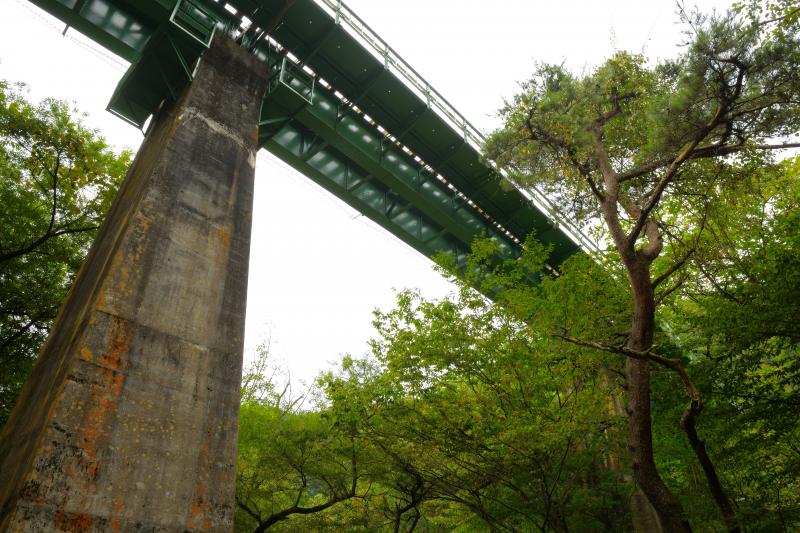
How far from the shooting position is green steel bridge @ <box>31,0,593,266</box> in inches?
405

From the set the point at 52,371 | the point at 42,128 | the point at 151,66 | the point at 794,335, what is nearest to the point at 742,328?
the point at 794,335

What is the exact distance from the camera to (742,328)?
771 cm

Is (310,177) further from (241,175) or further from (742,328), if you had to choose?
(742,328)

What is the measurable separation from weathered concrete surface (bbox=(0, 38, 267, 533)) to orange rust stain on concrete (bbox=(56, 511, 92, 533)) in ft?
0.03

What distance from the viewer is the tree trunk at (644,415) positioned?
253 inches

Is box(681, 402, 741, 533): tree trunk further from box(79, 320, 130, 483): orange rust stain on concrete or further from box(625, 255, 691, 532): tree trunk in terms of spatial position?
box(79, 320, 130, 483): orange rust stain on concrete

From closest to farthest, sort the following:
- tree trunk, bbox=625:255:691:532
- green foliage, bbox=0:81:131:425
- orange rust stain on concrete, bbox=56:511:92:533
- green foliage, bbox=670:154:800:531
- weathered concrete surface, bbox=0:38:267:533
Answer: orange rust stain on concrete, bbox=56:511:92:533, weathered concrete surface, bbox=0:38:267:533, tree trunk, bbox=625:255:691:532, green foliage, bbox=670:154:800:531, green foliage, bbox=0:81:131:425

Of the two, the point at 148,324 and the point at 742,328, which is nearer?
the point at 148,324

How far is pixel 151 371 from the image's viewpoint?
18.8 feet

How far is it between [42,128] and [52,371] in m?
9.52

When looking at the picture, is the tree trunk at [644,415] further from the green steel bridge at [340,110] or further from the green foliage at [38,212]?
the green foliage at [38,212]

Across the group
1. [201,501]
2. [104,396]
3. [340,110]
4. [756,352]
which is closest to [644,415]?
[756,352]

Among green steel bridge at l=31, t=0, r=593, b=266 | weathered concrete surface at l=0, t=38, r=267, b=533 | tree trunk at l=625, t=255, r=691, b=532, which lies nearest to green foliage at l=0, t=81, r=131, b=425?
green steel bridge at l=31, t=0, r=593, b=266

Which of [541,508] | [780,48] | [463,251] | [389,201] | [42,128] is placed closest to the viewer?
[780,48]
